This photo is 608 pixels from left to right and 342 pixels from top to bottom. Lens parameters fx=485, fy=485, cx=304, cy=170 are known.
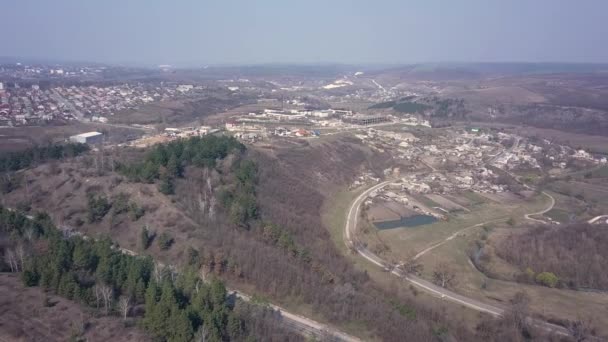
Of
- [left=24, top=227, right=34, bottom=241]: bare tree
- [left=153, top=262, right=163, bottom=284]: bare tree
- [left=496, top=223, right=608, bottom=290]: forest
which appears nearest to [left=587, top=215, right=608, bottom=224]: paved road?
[left=496, top=223, right=608, bottom=290]: forest

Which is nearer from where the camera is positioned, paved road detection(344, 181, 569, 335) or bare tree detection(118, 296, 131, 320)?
bare tree detection(118, 296, 131, 320)

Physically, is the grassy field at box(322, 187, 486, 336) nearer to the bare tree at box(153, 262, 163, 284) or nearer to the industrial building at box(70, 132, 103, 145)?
the bare tree at box(153, 262, 163, 284)

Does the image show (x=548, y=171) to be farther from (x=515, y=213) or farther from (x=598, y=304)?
(x=598, y=304)

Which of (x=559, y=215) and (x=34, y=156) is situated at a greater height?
(x=34, y=156)

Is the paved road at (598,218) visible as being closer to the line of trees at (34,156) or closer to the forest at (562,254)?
the forest at (562,254)

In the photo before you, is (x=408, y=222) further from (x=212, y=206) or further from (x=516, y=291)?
(x=212, y=206)

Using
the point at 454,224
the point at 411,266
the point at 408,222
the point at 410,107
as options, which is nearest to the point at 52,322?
the point at 411,266

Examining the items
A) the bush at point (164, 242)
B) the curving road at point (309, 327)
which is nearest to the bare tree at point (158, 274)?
the bush at point (164, 242)
